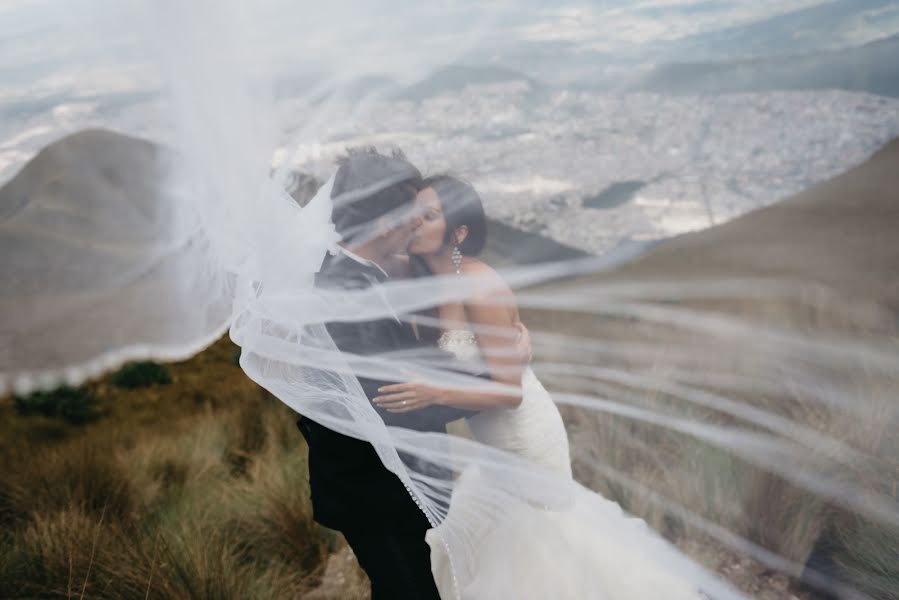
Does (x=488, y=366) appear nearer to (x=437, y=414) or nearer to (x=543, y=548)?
(x=437, y=414)

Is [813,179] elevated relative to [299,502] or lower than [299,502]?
elevated

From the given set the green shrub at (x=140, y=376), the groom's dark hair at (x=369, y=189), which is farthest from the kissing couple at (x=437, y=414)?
the green shrub at (x=140, y=376)

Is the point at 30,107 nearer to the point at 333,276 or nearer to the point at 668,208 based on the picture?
the point at 333,276

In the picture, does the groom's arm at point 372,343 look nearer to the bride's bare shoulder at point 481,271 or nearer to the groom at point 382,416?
the groom at point 382,416

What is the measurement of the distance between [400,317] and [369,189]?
0.35 m

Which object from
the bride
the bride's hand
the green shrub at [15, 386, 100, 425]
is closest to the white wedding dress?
the bride

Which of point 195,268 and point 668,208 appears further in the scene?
point 195,268

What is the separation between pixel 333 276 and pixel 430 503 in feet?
2.25

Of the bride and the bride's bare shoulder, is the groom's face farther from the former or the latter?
the bride's bare shoulder

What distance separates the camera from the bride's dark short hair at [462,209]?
1.98 m

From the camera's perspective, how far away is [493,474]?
2129 millimetres

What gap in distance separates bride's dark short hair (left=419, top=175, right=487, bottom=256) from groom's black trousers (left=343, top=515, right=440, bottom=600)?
894 mm

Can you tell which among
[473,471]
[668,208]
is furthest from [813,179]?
[473,471]

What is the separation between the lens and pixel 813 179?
2.10 meters
